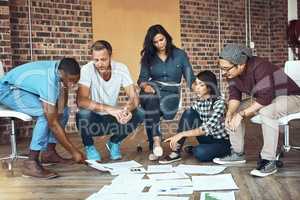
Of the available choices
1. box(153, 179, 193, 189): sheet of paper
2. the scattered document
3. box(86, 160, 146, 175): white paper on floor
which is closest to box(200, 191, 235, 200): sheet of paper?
box(153, 179, 193, 189): sheet of paper

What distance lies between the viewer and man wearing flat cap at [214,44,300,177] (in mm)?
3205

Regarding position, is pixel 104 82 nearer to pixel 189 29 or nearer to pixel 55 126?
pixel 55 126

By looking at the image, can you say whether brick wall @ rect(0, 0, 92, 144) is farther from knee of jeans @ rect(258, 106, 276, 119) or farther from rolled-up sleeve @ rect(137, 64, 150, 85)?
knee of jeans @ rect(258, 106, 276, 119)

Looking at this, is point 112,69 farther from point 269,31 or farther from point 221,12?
point 269,31

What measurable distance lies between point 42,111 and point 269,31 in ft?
21.2

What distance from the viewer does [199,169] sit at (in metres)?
3.44

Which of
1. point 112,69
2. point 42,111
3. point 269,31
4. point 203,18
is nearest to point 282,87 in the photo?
point 112,69

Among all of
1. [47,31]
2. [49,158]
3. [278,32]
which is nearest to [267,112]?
[49,158]

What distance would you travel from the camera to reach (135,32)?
22.1 feet

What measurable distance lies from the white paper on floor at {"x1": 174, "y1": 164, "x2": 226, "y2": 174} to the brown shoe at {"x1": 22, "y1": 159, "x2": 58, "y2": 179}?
915 millimetres

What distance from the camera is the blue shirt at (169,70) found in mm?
4129

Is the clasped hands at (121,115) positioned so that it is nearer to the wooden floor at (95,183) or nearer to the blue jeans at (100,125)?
the blue jeans at (100,125)

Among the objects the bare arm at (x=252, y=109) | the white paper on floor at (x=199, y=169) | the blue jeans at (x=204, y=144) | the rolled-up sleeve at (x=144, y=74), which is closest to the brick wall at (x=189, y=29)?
the rolled-up sleeve at (x=144, y=74)

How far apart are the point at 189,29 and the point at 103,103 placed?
152 inches
